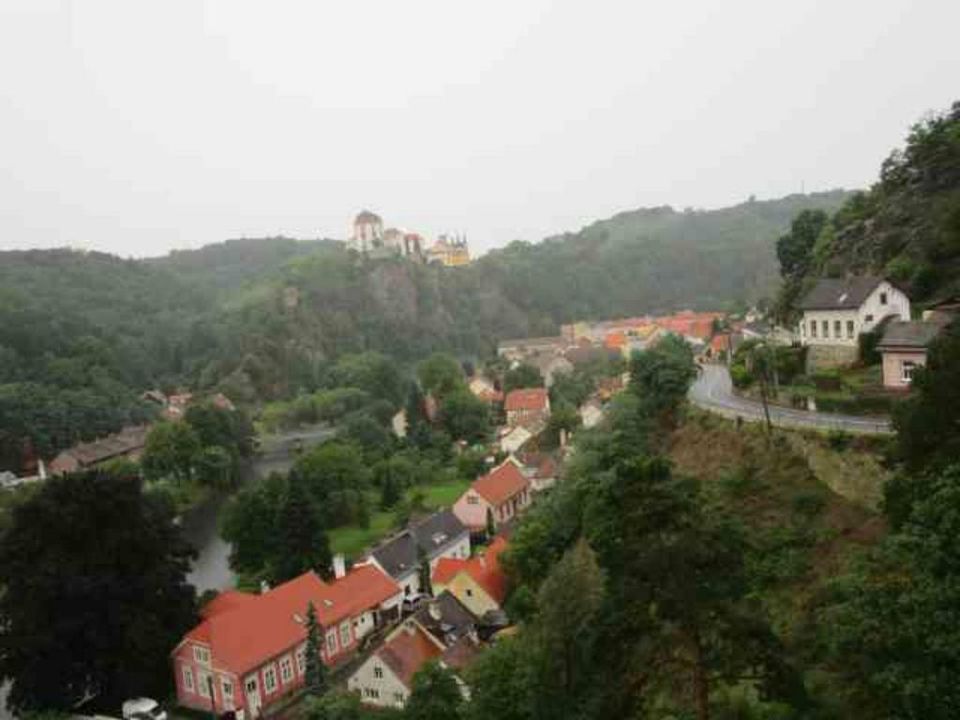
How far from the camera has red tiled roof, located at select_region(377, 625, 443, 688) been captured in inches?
818

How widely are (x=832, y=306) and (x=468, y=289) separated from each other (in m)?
100

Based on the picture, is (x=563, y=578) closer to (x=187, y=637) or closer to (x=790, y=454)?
(x=790, y=454)

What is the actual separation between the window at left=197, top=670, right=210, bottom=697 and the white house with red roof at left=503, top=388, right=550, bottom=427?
3417 cm

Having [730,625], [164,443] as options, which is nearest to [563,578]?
[730,625]

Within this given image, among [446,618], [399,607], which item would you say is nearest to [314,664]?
[446,618]

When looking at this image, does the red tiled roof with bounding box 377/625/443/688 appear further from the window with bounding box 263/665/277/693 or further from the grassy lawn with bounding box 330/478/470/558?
the grassy lawn with bounding box 330/478/470/558

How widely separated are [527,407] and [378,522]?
67.9ft

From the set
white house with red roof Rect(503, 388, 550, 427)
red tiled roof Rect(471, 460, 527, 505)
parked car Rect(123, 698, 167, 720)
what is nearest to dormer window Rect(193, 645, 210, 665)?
parked car Rect(123, 698, 167, 720)

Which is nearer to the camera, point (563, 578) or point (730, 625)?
point (730, 625)

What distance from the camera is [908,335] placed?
20469 mm

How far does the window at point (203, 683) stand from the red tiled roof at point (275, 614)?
0.94m

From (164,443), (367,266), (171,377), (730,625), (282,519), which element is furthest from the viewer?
(367,266)

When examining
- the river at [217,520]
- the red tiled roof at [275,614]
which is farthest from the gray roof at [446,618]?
the river at [217,520]

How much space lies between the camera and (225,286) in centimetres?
15275
